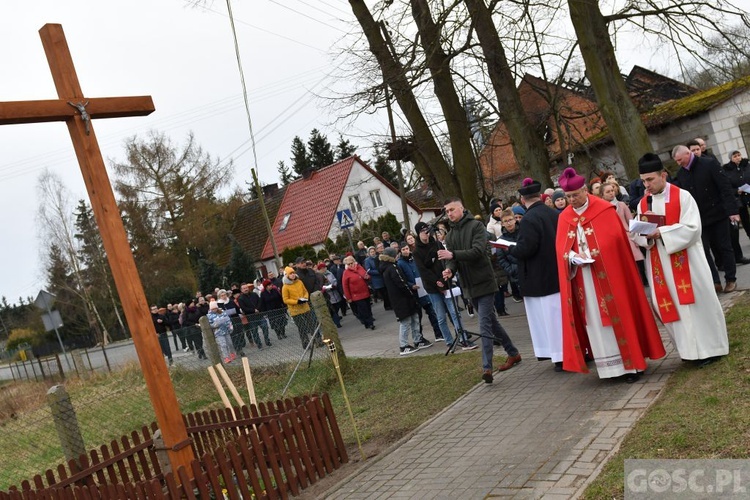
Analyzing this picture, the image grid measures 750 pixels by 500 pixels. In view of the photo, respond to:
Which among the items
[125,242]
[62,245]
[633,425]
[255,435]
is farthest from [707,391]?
[62,245]

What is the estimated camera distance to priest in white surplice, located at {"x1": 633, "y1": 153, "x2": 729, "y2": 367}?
8.00 m

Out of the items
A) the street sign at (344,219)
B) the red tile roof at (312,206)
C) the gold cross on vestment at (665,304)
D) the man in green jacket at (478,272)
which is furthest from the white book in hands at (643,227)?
the red tile roof at (312,206)

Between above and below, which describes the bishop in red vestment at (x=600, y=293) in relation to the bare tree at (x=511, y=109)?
below

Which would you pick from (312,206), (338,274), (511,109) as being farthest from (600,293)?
(312,206)

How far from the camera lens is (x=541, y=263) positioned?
9.73 meters

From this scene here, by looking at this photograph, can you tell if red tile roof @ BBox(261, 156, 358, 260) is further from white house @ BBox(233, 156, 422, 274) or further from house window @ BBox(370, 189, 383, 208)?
house window @ BBox(370, 189, 383, 208)

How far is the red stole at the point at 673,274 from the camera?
8117 millimetres

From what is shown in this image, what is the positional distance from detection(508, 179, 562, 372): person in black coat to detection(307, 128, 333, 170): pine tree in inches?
2294

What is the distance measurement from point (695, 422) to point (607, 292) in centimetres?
232

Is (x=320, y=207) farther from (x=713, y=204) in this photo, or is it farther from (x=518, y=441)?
(x=518, y=441)

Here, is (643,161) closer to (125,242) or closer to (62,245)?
(125,242)

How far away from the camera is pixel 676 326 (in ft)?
26.9

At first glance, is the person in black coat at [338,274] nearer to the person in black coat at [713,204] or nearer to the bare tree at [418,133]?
the bare tree at [418,133]

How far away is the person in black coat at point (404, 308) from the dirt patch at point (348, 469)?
17.8 feet
